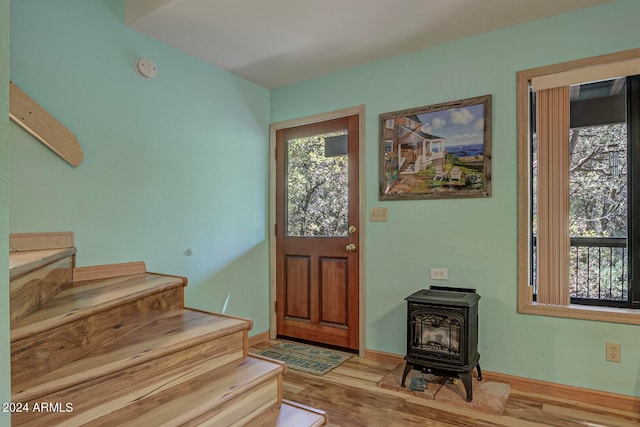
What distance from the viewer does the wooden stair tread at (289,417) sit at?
1.75 metres

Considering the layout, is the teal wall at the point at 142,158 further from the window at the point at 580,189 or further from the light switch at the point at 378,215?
the window at the point at 580,189

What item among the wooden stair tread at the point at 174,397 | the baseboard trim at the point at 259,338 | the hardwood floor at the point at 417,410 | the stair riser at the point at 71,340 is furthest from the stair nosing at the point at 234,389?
the baseboard trim at the point at 259,338

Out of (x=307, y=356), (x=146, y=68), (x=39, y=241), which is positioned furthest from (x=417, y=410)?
(x=146, y=68)

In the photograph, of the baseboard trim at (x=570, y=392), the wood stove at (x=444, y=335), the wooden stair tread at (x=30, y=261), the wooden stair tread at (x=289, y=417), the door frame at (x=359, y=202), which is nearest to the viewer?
the wooden stair tread at (x=30, y=261)

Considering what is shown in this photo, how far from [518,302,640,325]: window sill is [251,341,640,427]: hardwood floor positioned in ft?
1.75

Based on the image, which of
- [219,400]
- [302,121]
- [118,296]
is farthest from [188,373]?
[302,121]

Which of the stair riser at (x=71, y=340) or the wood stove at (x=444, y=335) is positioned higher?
the stair riser at (x=71, y=340)

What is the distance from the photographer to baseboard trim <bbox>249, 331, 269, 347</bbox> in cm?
348

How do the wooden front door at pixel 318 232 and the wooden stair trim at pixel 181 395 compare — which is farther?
the wooden front door at pixel 318 232

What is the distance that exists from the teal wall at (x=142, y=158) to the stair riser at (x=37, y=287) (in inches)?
11.1

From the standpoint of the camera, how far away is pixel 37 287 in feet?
5.33

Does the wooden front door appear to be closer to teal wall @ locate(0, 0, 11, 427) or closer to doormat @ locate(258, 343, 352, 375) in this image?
doormat @ locate(258, 343, 352, 375)

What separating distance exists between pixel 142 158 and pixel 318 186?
5.08 ft

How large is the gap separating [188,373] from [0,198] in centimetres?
125
